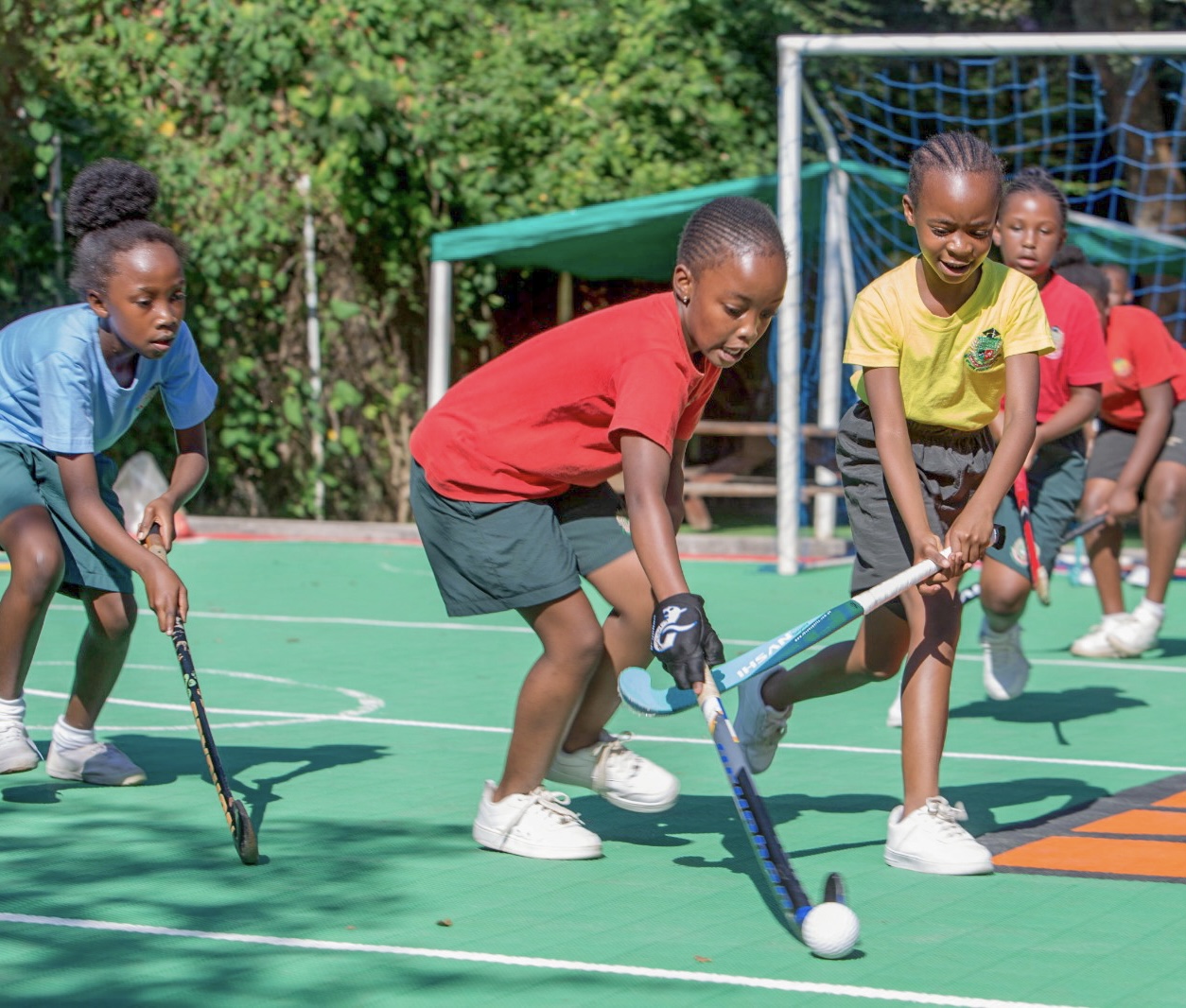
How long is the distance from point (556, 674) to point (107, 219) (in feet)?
6.26

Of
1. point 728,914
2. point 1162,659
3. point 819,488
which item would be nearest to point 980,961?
point 728,914

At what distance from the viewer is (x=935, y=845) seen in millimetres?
4215

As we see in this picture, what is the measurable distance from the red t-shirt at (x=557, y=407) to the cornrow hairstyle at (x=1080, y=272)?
3684 mm

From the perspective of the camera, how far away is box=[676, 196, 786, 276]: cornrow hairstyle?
393 cm

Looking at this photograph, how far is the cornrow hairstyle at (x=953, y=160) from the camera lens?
14.0 ft

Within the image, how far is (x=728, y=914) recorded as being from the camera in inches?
153

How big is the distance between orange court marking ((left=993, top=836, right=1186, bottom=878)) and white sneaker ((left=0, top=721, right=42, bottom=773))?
2769 millimetres

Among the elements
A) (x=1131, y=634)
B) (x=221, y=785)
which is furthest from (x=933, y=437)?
(x=1131, y=634)

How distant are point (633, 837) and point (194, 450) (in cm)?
170

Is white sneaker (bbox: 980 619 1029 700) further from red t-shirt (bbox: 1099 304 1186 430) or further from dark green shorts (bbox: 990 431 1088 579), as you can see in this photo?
red t-shirt (bbox: 1099 304 1186 430)

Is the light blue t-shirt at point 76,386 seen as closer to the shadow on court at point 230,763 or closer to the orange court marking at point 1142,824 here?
→ the shadow on court at point 230,763

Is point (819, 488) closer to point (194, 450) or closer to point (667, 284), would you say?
point (667, 284)

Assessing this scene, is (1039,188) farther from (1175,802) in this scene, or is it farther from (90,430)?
(90,430)

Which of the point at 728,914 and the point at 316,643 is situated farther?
the point at 316,643
